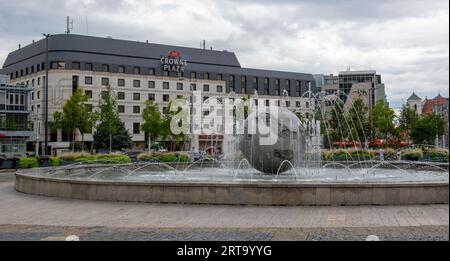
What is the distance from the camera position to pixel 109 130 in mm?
64250

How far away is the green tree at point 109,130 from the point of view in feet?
212

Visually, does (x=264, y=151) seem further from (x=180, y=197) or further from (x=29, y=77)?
(x=29, y=77)

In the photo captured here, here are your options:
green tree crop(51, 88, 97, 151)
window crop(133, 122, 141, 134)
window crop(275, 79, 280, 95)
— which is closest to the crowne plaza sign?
window crop(133, 122, 141, 134)

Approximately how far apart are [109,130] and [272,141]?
48928 mm

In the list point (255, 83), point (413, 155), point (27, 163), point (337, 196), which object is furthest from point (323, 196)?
point (255, 83)

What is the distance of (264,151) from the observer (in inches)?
719

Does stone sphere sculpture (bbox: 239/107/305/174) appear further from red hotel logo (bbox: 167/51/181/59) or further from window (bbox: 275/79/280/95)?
window (bbox: 275/79/280/95)

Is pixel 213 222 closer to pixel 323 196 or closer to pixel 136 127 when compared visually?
pixel 323 196

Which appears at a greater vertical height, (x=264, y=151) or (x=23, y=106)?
(x=23, y=106)

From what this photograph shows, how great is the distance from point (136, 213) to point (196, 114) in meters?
73.7

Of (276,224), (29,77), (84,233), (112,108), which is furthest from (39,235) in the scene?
(29,77)

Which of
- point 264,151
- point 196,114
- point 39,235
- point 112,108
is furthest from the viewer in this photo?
point 196,114

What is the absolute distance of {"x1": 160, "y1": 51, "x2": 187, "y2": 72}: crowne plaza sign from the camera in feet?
285

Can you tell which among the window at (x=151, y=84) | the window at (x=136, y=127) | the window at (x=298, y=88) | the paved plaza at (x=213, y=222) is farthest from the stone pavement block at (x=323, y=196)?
the window at (x=298, y=88)
